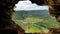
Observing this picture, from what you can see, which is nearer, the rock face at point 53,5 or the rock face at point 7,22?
the rock face at point 7,22

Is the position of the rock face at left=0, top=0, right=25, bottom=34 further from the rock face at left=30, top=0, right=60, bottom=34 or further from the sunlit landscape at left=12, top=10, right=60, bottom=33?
the rock face at left=30, top=0, right=60, bottom=34

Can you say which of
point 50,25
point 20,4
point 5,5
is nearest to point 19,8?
point 20,4

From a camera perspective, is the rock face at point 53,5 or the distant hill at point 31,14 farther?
the rock face at point 53,5

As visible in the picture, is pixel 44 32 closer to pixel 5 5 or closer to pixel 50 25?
pixel 50 25

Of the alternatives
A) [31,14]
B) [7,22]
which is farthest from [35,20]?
[7,22]

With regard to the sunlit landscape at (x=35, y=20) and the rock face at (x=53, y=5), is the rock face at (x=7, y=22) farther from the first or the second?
the rock face at (x=53, y=5)

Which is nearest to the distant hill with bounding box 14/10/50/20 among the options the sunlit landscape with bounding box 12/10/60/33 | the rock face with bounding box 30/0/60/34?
the sunlit landscape with bounding box 12/10/60/33

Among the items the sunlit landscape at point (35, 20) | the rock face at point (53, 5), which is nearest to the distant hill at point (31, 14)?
the sunlit landscape at point (35, 20)

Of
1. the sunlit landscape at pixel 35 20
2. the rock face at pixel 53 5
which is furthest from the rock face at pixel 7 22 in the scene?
the rock face at pixel 53 5

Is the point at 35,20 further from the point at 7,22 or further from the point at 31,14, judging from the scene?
the point at 7,22
